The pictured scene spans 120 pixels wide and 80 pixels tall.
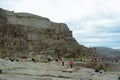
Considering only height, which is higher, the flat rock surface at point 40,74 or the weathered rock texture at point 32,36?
the weathered rock texture at point 32,36

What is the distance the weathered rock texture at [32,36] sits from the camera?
78188mm

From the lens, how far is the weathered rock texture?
78.2 metres

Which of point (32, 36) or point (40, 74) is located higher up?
point (32, 36)

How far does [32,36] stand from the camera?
8575 centimetres

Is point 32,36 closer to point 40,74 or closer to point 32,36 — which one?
point 32,36

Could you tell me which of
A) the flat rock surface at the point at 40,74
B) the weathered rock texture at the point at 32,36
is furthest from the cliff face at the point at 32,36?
the flat rock surface at the point at 40,74

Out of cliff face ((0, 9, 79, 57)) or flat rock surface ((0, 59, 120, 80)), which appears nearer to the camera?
flat rock surface ((0, 59, 120, 80))

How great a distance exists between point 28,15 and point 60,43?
702 inches

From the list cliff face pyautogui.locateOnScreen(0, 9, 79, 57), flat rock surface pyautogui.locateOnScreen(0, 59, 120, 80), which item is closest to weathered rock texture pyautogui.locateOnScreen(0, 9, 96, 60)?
cliff face pyautogui.locateOnScreen(0, 9, 79, 57)

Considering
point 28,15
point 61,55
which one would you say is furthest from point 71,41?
point 28,15

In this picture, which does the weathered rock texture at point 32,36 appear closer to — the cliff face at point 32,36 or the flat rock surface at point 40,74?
the cliff face at point 32,36

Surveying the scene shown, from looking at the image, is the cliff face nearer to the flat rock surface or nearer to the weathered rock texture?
the weathered rock texture

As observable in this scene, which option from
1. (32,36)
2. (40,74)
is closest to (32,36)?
(32,36)

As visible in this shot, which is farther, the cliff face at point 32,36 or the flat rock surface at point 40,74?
the cliff face at point 32,36
